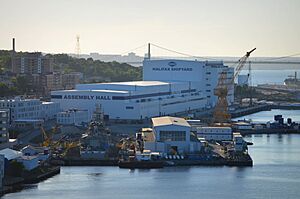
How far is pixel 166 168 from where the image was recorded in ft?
32.4

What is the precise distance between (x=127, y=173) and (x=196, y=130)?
3.04 m

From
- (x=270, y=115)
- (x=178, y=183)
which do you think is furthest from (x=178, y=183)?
(x=270, y=115)

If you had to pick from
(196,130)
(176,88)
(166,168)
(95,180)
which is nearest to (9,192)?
(95,180)

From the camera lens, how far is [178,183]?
8.77 metres

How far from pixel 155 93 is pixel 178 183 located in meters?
6.81

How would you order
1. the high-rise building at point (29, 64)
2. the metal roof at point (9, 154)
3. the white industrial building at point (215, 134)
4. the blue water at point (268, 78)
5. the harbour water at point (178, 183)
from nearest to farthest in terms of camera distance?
the harbour water at point (178, 183), the metal roof at point (9, 154), the white industrial building at point (215, 134), the high-rise building at point (29, 64), the blue water at point (268, 78)

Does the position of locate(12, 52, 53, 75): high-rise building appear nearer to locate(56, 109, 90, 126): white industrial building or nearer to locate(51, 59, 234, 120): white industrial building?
locate(51, 59, 234, 120): white industrial building

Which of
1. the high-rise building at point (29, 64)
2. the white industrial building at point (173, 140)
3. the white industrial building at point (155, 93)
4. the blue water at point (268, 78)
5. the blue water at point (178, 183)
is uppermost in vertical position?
the blue water at point (268, 78)

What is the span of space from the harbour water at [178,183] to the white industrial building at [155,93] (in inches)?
160

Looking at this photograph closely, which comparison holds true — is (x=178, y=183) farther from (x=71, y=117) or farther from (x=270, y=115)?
(x=270, y=115)

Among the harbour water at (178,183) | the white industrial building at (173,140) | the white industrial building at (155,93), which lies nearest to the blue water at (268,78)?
the white industrial building at (155,93)

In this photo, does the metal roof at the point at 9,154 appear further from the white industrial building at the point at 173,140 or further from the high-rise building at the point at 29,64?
the high-rise building at the point at 29,64

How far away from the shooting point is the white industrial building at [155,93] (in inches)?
560

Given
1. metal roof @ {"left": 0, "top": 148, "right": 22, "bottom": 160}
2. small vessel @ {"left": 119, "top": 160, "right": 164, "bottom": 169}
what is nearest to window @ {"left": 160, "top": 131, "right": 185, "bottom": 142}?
small vessel @ {"left": 119, "top": 160, "right": 164, "bottom": 169}
